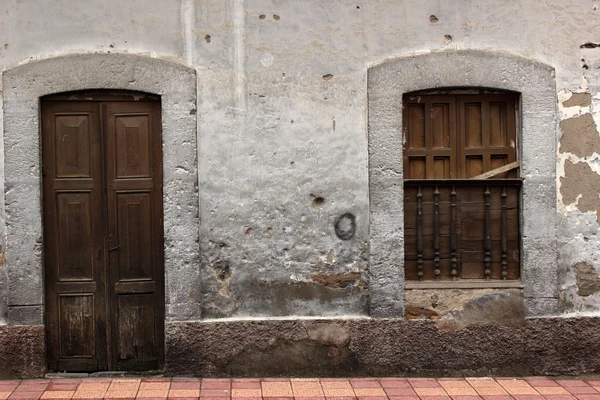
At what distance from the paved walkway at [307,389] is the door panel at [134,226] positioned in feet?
1.55

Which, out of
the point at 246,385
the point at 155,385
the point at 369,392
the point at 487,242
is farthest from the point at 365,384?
the point at 155,385

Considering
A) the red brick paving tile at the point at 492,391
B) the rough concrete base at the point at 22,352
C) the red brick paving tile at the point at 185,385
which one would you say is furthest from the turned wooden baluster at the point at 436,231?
the rough concrete base at the point at 22,352

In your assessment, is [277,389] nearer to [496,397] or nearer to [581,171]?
[496,397]

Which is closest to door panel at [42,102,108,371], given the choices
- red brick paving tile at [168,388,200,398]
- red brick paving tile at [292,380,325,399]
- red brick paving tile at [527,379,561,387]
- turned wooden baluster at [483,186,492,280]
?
red brick paving tile at [168,388,200,398]

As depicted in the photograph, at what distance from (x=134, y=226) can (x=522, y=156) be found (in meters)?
3.45

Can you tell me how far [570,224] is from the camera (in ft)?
20.8

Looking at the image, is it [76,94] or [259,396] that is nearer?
[259,396]

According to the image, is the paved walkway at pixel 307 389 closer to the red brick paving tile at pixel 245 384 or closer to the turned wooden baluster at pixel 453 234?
the red brick paving tile at pixel 245 384

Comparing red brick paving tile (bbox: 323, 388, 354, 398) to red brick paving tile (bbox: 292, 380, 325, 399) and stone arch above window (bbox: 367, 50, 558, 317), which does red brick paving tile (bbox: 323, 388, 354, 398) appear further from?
stone arch above window (bbox: 367, 50, 558, 317)

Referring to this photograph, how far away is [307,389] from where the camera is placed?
596 cm

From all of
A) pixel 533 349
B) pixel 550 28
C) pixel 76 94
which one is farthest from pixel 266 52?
pixel 533 349

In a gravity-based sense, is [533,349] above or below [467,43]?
below

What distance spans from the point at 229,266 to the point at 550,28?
349 cm

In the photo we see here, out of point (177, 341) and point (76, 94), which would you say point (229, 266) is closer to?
point (177, 341)
